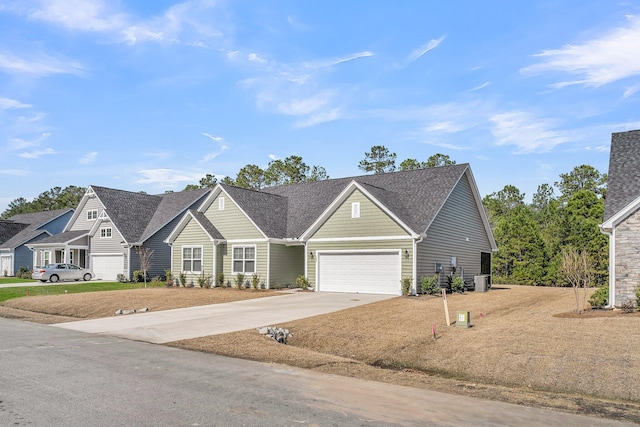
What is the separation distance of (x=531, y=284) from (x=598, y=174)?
113ft

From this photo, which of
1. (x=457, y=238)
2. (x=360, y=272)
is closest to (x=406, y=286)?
(x=360, y=272)

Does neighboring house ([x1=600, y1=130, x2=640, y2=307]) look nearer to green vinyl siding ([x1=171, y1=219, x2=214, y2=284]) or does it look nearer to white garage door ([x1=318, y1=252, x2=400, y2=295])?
white garage door ([x1=318, y1=252, x2=400, y2=295])

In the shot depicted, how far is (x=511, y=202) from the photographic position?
71.6 meters

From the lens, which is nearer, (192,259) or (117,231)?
(192,259)

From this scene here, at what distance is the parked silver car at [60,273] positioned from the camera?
121ft

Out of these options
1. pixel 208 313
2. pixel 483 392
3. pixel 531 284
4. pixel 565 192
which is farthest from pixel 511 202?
pixel 483 392

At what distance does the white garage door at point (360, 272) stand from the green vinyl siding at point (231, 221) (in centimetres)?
450

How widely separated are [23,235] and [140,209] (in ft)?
58.7

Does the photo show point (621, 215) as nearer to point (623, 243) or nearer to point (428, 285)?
point (623, 243)

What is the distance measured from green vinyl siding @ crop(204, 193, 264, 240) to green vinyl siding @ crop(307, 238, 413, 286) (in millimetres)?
3450

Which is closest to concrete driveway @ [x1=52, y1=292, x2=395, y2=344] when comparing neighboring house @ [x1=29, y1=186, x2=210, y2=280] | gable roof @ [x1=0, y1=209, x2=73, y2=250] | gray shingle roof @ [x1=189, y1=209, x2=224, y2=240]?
gray shingle roof @ [x1=189, y1=209, x2=224, y2=240]

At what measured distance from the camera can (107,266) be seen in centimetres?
3997

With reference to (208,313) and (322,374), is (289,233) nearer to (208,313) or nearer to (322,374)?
(208,313)

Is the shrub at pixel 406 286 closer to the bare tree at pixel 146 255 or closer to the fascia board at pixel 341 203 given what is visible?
the fascia board at pixel 341 203
